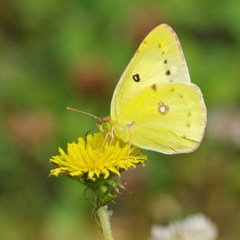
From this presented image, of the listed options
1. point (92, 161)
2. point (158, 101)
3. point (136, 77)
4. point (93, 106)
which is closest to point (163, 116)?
point (158, 101)

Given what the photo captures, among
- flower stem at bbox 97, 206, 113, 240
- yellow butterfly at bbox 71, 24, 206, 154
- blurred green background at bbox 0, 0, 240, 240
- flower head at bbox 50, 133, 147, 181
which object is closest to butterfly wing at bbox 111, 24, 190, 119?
yellow butterfly at bbox 71, 24, 206, 154

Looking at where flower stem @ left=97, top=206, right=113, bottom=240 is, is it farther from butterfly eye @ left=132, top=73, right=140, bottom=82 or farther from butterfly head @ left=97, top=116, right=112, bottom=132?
butterfly eye @ left=132, top=73, right=140, bottom=82

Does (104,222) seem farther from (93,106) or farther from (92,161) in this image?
(93,106)

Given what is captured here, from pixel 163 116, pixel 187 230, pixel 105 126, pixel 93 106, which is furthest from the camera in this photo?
pixel 93 106

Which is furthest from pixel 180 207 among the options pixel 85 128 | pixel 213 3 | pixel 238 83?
pixel 213 3

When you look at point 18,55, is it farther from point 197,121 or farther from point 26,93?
point 197,121
